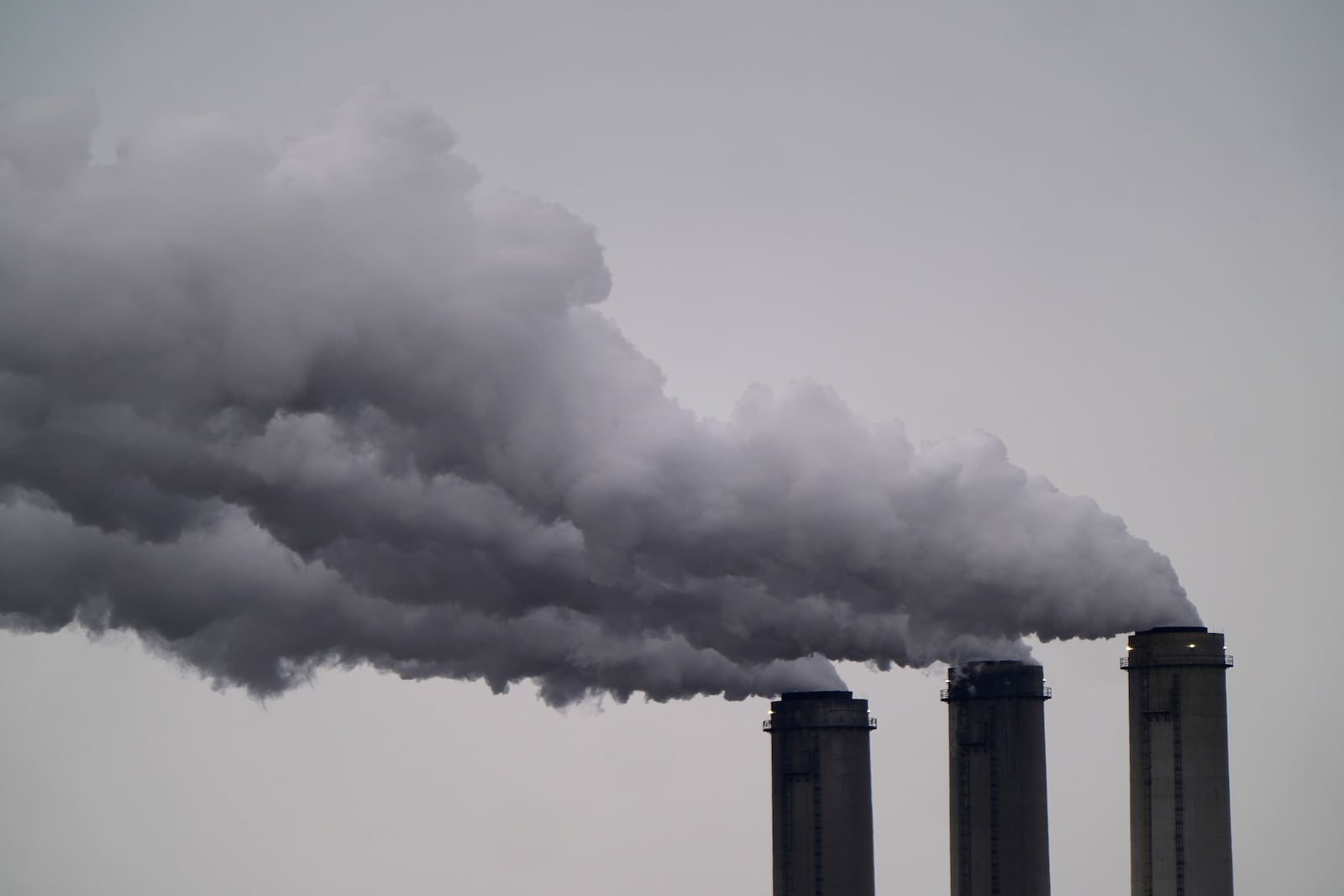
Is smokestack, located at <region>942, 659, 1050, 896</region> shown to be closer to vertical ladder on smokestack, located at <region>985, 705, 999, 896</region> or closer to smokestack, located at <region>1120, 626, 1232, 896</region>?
vertical ladder on smokestack, located at <region>985, 705, 999, 896</region>

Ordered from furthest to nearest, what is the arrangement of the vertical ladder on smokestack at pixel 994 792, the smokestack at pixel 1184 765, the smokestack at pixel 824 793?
the smokestack at pixel 824 793
the vertical ladder on smokestack at pixel 994 792
the smokestack at pixel 1184 765

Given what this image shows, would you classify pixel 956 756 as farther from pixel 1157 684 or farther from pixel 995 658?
pixel 1157 684

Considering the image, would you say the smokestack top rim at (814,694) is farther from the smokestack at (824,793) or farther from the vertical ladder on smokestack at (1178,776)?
the vertical ladder on smokestack at (1178,776)

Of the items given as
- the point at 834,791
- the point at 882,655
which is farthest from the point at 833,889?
the point at 882,655

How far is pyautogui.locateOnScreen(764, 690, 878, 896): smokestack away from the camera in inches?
4151

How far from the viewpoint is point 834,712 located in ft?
345

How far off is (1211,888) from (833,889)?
2299 cm

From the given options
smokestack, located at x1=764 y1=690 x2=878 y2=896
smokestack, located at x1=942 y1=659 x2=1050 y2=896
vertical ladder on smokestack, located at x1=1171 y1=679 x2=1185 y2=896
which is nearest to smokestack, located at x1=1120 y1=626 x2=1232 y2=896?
vertical ladder on smokestack, located at x1=1171 y1=679 x2=1185 y2=896

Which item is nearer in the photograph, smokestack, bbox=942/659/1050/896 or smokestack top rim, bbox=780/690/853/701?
smokestack, bbox=942/659/1050/896

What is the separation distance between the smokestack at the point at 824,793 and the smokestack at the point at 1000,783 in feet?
15.1

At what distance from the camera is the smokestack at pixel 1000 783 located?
101750 mm

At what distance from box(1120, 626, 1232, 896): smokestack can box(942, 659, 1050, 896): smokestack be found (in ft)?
44.2

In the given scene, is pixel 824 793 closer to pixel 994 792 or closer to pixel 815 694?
pixel 815 694

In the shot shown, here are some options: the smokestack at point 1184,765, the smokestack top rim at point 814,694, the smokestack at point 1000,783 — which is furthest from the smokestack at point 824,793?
the smokestack at point 1184,765
